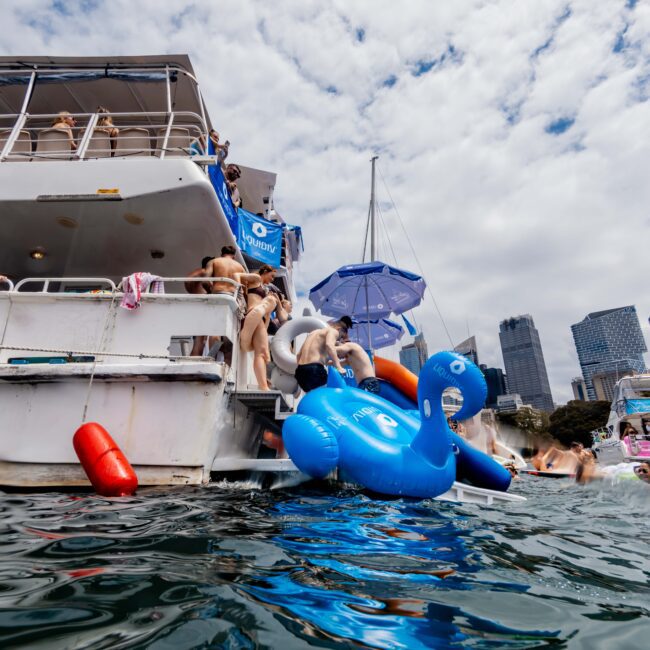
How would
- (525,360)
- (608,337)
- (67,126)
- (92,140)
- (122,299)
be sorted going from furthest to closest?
1. (608,337)
2. (525,360)
3. (92,140)
4. (67,126)
5. (122,299)

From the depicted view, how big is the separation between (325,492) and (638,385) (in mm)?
25320

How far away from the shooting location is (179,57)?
23.8 feet

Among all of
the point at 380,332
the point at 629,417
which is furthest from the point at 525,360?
the point at 380,332

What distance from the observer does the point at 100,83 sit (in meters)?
8.26

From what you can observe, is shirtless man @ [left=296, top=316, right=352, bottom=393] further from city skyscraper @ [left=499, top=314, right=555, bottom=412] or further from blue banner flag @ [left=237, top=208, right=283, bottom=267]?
city skyscraper @ [left=499, top=314, right=555, bottom=412]

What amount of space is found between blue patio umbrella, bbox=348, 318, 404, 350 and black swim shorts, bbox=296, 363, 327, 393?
7837 mm

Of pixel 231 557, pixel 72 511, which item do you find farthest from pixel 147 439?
pixel 231 557

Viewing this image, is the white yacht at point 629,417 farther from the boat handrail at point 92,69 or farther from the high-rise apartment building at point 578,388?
the high-rise apartment building at point 578,388

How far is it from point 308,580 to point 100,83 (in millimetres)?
9788

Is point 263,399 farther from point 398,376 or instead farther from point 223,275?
point 398,376

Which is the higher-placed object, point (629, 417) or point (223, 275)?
point (223, 275)

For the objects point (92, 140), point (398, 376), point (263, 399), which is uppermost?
point (92, 140)

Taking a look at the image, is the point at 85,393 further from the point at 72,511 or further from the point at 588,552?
the point at 588,552

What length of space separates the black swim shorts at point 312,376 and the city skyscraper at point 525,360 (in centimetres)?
17684
